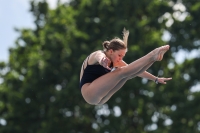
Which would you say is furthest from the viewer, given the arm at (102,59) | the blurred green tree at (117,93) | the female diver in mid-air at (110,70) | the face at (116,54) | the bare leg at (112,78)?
the blurred green tree at (117,93)

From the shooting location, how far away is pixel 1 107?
1047 inches

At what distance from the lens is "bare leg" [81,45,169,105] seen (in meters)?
8.66

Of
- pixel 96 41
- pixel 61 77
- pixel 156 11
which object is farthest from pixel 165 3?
pixel 61 77

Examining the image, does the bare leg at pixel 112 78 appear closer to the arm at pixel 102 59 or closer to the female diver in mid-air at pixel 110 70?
the female diver in mid-air at pixel 110 70

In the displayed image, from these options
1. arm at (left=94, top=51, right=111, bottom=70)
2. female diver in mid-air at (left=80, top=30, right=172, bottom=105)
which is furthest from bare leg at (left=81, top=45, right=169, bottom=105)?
arm at (left=94, top=51, right=111, bottom=70)

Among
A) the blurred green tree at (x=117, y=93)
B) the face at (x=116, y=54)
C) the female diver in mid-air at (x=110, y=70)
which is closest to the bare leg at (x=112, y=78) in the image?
the female diver in mid-air at (x=110, y=70)

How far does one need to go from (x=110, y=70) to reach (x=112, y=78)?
292 mm

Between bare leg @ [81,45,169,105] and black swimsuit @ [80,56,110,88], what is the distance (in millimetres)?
100

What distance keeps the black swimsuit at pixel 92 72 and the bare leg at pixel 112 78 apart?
10 centimetres

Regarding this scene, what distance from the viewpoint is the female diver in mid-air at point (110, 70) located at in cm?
882

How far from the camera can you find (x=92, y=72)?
954cm

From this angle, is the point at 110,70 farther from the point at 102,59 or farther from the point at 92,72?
the point at 102,59

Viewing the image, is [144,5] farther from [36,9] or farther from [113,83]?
[113,83]

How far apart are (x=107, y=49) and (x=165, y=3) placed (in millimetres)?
18143
